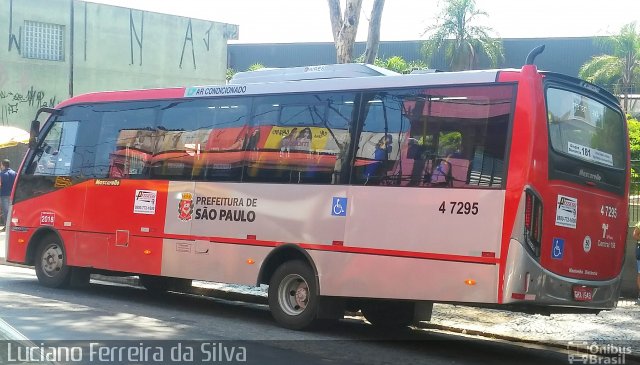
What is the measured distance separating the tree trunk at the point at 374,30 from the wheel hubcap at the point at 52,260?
7193 mm

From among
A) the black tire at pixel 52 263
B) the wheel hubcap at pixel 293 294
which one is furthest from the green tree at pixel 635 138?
the black tire at pixel 52 263

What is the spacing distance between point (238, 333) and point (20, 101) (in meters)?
30.0

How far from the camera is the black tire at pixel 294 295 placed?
11.4m

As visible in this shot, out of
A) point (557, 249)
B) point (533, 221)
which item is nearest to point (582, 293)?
point (557, 249)

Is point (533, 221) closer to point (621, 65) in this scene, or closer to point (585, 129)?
point (585, 129)

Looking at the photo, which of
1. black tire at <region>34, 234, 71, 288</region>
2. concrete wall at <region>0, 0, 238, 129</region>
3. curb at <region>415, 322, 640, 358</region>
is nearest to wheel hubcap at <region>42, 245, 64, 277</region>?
black tire at <region>34, 234, 71, 288</region>

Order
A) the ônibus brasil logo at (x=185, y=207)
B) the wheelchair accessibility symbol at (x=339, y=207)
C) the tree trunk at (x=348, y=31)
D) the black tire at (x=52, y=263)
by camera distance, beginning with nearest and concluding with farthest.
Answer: the wheelchair accessibility symbol at (x=339, y=207), the ônibus brasil logo at (x=185, y=207), the black tire at (x=52, y=263), the tree trunk at (x=348, y=31)

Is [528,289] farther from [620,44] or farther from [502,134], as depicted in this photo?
[620,44]

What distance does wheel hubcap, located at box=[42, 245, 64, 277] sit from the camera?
1496cm

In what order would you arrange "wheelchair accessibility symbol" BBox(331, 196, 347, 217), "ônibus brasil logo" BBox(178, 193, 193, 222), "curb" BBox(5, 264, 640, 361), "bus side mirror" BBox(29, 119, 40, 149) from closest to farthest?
"wheelchair accessibility symbol" BBox(331, 196, 347, 217)
"curb" BBox(5, 264, 640, 361)
"ônibus brasil logo" BBox(178, 193, 193, 222)
"bus side mirror" BBox(29, 119, 40, 149)

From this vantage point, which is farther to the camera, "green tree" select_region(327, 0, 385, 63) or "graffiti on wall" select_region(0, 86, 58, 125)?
"graffiti on wall" select_region(0, 86, 58, 125)

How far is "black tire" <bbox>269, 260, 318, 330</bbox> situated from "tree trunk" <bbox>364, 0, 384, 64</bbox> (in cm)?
743

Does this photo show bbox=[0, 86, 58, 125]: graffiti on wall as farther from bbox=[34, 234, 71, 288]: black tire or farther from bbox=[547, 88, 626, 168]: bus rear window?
bbox=[547, 88, 626, 168]: bus rear window

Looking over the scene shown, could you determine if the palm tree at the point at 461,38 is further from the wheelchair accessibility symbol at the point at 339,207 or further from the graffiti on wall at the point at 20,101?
the wheelchair accessibility symbol at the point at 339,207
